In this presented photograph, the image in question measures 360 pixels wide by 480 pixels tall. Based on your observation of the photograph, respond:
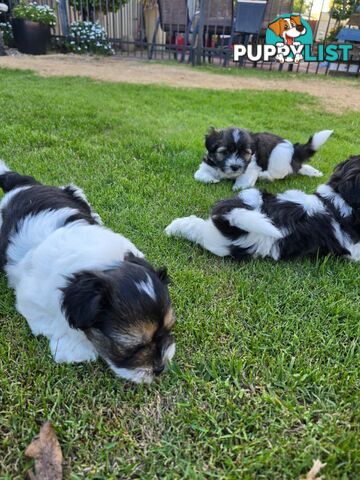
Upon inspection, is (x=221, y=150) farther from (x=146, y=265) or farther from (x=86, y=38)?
(x=86, y=38)

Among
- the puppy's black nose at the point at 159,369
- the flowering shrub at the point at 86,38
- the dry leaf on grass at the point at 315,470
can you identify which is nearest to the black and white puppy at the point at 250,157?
the puppy's black nose at the point at 159,369

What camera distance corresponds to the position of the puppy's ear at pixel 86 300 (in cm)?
183

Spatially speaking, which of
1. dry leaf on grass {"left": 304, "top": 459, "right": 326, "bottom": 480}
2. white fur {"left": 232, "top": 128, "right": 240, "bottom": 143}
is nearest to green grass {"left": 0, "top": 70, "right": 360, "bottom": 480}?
dry leaf on grass {"left": 304, "top": 459, "right": 326, "bottom": 480}

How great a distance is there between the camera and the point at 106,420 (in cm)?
195

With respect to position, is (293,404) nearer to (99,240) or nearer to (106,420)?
(106,420)

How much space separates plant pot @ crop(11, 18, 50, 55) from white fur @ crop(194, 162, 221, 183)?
10793mm

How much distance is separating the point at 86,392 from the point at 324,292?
189 centimetres

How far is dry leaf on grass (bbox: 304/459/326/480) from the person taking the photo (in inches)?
66.1

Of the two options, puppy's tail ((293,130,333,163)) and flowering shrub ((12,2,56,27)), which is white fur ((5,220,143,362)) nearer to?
puppy's tail ((293,130,333,163))

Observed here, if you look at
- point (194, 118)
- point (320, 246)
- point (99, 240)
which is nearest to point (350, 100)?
point (194, 118)

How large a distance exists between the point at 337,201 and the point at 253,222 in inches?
33.2

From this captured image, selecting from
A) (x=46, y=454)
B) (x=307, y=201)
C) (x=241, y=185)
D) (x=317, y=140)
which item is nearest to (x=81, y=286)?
(x=46, y=454)

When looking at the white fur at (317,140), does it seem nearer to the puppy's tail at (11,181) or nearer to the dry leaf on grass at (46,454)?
the puppy's tail at (11,181)

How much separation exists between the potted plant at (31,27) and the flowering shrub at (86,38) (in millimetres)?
962
